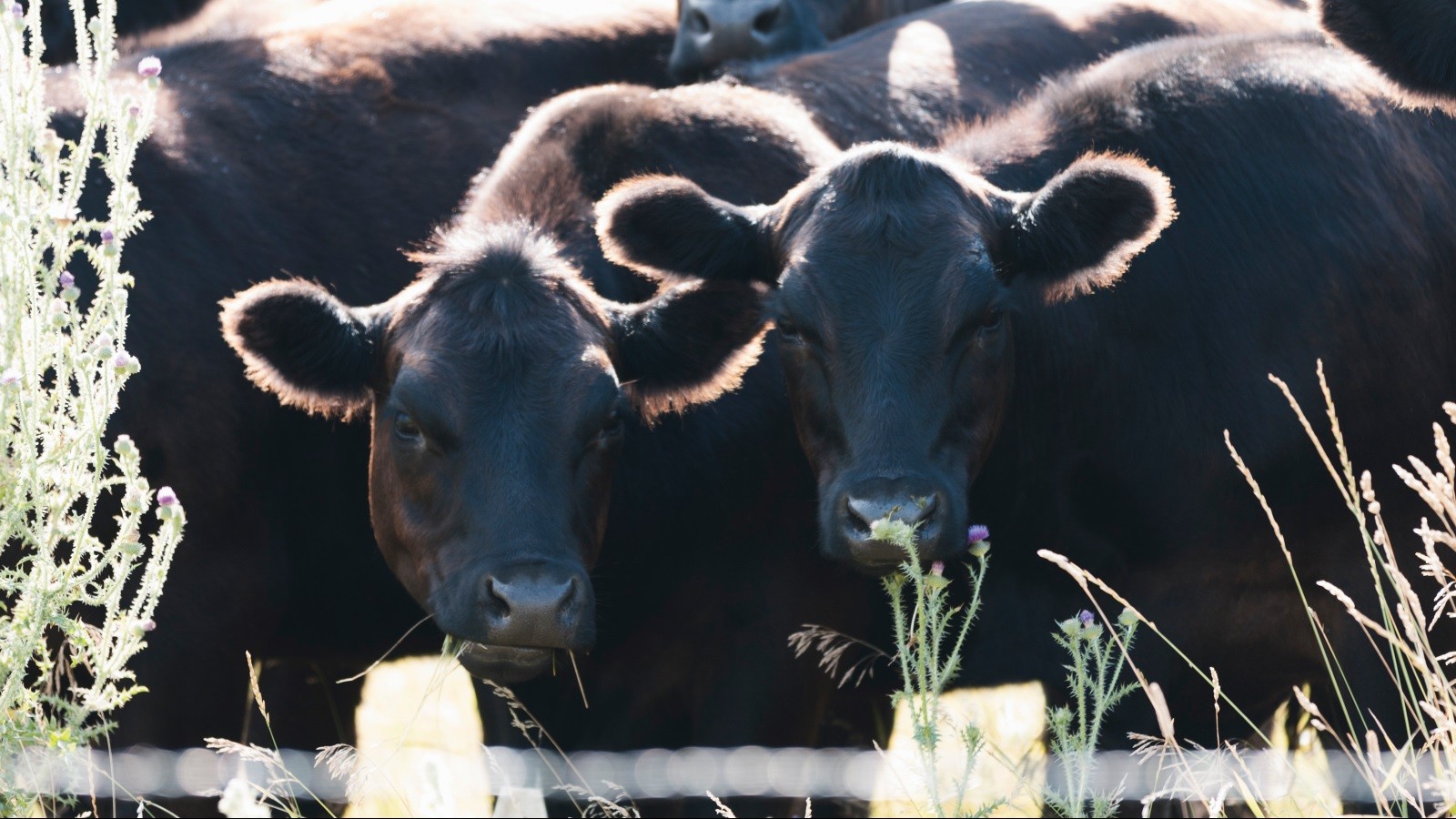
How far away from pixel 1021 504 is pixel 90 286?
2812 millimetres

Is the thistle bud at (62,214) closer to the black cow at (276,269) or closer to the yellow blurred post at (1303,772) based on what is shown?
the black cow at (276,269)

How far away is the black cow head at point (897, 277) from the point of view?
173 inches

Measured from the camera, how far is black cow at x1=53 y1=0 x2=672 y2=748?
17.6 ft

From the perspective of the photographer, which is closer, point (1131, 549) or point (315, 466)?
point (1131, 549)

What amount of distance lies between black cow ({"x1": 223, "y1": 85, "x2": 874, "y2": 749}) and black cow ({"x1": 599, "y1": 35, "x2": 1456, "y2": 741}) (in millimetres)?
330

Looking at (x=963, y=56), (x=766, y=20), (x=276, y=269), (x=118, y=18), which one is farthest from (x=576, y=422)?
(x=118, y=18)

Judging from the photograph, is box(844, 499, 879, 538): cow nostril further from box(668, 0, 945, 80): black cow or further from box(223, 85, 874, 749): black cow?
box(668, 0, 945, 80): black cow

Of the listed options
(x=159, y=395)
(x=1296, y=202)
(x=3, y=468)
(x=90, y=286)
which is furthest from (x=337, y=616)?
(x=1296, y=202)

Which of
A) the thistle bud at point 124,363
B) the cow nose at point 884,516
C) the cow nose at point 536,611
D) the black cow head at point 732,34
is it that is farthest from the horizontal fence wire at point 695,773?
the black cow head at point 732,34

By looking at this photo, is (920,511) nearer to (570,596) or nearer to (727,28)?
(570,596)

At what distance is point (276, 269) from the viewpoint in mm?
5730

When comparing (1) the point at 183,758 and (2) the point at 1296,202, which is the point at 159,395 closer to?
(1) the point at 183,758

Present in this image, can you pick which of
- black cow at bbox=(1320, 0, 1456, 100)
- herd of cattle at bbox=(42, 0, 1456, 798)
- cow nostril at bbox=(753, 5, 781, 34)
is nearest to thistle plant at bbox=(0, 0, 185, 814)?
herd of cattle at bbox=(42, 0, 1456, 798)

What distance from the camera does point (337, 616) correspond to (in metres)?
5.72
